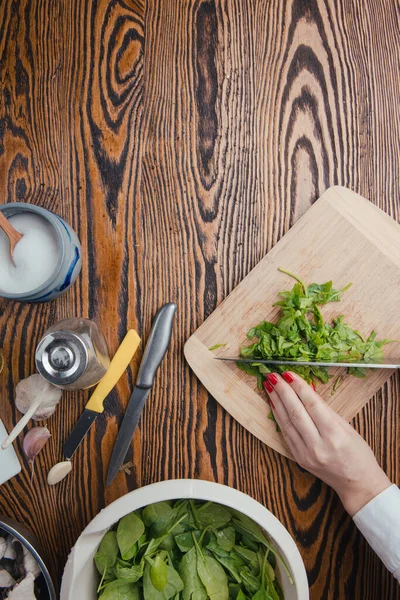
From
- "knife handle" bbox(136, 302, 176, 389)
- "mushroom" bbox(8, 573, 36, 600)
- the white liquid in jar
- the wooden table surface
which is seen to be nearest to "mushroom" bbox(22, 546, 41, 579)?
"mushroom" bbox(8, 573, 36, 600)

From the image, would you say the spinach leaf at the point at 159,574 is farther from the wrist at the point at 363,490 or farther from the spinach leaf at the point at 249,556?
the wrist at the point at 363,490

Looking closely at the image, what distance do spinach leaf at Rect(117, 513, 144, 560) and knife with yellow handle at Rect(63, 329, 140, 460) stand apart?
0.19 metres

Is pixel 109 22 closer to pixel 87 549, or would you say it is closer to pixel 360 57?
pixel 360 57

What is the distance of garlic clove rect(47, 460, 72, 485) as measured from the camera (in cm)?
100

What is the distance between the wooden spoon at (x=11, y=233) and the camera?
2.82 ft

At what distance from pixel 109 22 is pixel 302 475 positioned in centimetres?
98

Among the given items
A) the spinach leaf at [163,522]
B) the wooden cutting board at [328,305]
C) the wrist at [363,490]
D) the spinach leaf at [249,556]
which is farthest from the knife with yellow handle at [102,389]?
the wrist at [363,490]

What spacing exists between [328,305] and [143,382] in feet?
1.24

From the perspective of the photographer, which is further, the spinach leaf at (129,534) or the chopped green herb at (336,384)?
the chopped green herb at (336,384)

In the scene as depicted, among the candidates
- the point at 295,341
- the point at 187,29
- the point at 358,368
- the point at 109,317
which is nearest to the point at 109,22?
the point at 187,29

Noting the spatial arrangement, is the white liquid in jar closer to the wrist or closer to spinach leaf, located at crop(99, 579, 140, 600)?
spinach leaf, located at crop(99, 579, 140, 600)

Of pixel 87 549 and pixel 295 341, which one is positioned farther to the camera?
pixel 295 341

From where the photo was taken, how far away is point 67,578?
833 millimetres

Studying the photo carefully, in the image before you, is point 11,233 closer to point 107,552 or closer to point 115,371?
point 115,371
